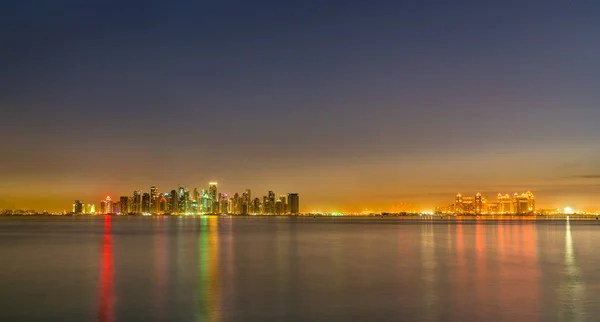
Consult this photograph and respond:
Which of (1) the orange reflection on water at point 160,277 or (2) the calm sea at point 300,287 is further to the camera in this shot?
(1) the orange reflection on water at point 160,277

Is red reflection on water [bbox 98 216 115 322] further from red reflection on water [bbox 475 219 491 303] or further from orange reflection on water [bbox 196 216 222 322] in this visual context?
red reflection on water [bbox 475 219 491 303]

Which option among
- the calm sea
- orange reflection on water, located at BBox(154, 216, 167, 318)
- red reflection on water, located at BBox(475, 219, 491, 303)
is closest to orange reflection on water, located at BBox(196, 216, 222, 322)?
the calm sea

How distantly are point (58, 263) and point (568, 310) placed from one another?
31761 mm

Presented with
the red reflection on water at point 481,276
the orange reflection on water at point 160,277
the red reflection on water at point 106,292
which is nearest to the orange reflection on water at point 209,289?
the orange reflection on water at point 160,277

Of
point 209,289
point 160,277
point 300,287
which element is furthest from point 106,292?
point 300,287

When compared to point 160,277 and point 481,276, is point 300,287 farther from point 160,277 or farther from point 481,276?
point 481,276

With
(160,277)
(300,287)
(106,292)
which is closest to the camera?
(106,292)

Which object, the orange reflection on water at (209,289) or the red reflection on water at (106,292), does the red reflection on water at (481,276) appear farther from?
the red reflection on water at (106,292)

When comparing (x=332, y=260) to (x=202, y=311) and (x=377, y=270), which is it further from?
(x=202, y=311)

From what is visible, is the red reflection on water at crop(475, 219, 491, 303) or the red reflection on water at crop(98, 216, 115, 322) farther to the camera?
the red reflection on water at crop(475, 219, 491, 303)

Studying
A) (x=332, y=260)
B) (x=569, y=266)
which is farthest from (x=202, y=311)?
(x=569, y=266)

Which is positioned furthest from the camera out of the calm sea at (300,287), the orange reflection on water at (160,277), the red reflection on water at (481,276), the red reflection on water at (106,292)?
the red reflection on water at (481,276)

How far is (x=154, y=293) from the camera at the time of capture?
Answer: 2473 cm

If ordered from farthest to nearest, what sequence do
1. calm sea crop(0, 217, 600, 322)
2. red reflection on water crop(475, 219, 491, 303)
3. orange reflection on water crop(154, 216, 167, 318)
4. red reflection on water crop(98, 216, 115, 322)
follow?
red reflection on water crop(475, 219, 491, 303) < orange reflection on water crop(154, 216, 167, 318) < calm sea crop(0, 217, 600, 322) < red reflection on water crop(98, 216, 115, 322)
